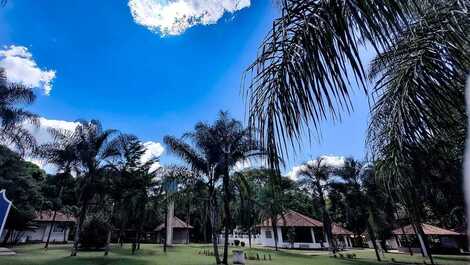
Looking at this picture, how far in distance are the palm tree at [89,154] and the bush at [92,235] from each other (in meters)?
4.67

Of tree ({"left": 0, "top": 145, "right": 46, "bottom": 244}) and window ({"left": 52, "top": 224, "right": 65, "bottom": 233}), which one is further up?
tree ({"left": 0, "top": 145, "right": 46, "bottom": 244})

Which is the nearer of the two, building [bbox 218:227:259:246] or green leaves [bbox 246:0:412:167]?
green leaves [bbox 246:0:412:167]

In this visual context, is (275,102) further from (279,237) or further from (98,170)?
(279,237)

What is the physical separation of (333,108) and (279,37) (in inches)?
23.6

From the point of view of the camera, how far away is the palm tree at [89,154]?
18.0m

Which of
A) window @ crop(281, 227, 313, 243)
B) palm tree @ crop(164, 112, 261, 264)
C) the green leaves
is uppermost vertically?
palm tree @ crop(164, 112, 261, 264)

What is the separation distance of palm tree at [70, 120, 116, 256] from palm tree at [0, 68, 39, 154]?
2.65 meters

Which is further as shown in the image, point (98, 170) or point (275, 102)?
point (98, 170)

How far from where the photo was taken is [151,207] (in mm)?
27000

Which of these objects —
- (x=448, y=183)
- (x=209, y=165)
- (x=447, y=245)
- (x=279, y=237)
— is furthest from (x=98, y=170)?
(x=447, y=245)

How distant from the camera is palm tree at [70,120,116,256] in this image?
711 inches

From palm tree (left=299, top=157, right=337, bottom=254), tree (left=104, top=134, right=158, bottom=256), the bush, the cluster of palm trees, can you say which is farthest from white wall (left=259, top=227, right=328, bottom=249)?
the cluster of palm trees

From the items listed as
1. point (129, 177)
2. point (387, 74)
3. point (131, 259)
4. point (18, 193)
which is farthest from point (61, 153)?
point (387, 74)

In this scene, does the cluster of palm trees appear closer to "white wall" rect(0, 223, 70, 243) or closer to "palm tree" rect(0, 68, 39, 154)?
"palm tree" rect(0, 68, 39, 154)
